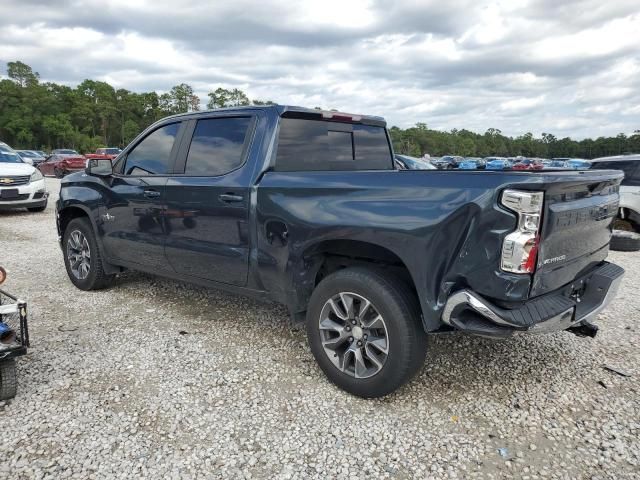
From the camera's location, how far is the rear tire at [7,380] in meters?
2.97

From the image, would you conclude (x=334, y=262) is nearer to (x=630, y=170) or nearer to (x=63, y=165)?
(x=630, y=170)

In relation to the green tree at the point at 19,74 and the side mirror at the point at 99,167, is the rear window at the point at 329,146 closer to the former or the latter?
the side mirror at the point at 99,167

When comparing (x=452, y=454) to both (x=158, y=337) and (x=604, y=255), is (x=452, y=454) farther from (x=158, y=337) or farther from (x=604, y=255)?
(x=158, y=337)

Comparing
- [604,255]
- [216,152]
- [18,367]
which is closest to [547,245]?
[604,255]

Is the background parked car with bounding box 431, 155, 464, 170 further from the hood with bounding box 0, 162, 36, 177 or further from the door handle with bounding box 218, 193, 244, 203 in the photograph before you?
the hood with bounding box 0, 162, 36, 177

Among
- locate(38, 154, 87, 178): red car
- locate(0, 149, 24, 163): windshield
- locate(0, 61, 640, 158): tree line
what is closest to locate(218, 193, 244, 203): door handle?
locate(0, 149, 24, 163): windshield

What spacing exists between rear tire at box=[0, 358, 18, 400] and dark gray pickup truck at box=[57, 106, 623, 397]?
149 cm

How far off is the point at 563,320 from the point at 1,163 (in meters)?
12.4

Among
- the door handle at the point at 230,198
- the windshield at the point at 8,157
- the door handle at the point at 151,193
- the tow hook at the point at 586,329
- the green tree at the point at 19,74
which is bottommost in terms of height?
the tow hook at the point at 586,329

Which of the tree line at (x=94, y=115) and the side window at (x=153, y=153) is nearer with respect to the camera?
the side window at (x=153, y=153)

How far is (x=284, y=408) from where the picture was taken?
9.80 feet

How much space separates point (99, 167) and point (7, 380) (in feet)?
8.01

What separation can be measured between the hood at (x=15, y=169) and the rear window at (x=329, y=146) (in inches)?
384

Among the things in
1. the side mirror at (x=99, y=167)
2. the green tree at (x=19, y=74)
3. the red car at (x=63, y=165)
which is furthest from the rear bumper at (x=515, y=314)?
the green tree at (x=19, y=74)
